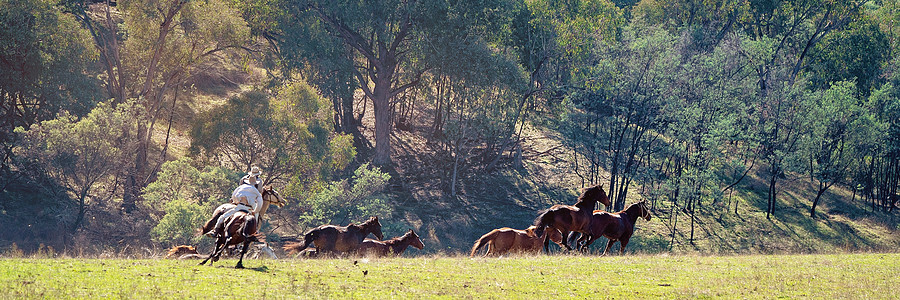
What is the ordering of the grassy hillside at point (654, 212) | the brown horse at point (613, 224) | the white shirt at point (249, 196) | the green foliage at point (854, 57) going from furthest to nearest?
the green foliage at point (854, 57) → the grassy hillside at point (654, 212) → the brown horse at point (613, 224) → the white shirt at point (249, 196)

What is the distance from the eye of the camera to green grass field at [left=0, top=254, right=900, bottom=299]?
13844 millimetres

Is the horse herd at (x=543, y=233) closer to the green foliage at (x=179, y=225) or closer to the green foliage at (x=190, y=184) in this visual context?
the green foliage at (x=179, y=225)

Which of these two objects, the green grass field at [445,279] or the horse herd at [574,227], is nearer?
the green grass field at [445,279]

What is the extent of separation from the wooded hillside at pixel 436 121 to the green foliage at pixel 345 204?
136 millimetres

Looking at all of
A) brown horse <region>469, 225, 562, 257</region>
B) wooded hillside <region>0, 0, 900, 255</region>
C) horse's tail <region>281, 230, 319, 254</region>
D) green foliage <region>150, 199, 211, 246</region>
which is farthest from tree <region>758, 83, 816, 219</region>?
horse's tail <region>281, 230, 319, 254</region>

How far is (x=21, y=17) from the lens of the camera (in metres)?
40.7

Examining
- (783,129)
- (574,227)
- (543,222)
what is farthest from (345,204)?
(783,129)

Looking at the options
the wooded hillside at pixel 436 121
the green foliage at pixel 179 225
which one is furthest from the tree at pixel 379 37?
the green foliage at pixel 179 225

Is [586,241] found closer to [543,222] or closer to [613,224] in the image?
[613,224]

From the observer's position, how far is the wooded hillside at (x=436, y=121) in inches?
1644

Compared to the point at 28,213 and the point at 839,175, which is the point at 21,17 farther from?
the point at 839,175

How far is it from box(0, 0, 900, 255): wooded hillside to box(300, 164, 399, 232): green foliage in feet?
0.45

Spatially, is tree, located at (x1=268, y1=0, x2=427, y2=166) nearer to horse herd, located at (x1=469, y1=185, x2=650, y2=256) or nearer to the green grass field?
horse herd, located at (x1=469, y1=185, x2=650, y2=256)

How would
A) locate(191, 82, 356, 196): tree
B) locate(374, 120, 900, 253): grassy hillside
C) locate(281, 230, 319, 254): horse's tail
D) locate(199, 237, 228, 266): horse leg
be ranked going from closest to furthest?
locate(199, 237, 228, 266): horse leg → locate(281, 230, 319, 254): horse's tail → locate(191, 82, 356, 196): tree → locate(374, 120, 900, 253): grassy hillside
